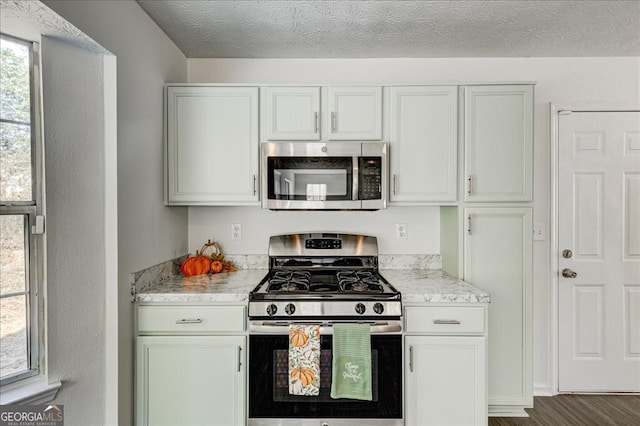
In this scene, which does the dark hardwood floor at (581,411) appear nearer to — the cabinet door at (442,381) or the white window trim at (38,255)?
the cabinet door at (442,381)

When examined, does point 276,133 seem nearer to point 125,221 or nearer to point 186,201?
point 186,201

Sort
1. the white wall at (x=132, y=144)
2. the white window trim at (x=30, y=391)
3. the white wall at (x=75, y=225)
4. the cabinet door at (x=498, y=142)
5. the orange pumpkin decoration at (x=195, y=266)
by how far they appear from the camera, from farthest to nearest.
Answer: the orange pumpkin decoration at (x=195, y=266) → the cabinet door at (x=498, y=142) → the white wall at (x=132, y=144) → the white wall at (x=75, y=225) → the white window trim at (x=30, y=391)

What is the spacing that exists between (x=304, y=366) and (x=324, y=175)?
1104 mm

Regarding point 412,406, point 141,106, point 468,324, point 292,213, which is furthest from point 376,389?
point 141,106

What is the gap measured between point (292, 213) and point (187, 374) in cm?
123

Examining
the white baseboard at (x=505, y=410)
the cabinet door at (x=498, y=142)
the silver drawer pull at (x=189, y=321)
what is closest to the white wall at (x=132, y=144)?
the silver drawer pull at (x=189, y=321)

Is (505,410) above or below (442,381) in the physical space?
below

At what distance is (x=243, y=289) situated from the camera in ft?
6.78

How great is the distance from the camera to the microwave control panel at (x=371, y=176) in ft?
7.50

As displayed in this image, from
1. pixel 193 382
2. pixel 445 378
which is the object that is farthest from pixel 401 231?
pixel 193 382

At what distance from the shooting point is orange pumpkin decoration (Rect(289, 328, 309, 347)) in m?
1.86

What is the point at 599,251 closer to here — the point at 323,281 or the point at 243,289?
the point at 323,281

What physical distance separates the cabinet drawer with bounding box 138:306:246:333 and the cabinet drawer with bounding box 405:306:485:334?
2.95ft

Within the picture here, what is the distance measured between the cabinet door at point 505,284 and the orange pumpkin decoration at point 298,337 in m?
1.12
